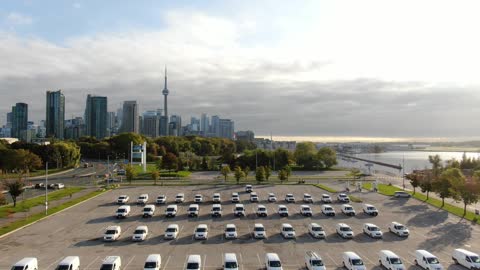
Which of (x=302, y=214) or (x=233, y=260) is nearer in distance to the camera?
(x=233, y=260)

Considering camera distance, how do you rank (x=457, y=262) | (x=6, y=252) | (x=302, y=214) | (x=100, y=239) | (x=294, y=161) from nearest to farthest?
(x=457, y=262), (x=6, y=252), (x=100, y=239), (x=302, y=214), (x=294, y=161)

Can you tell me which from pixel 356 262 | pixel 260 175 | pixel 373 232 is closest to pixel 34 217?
pixel 356 262

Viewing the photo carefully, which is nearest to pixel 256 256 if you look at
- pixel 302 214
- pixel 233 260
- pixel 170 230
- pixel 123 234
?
pixel 233 260

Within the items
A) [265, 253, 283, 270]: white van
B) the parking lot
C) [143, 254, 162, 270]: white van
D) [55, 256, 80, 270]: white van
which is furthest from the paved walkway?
[265, 253, 283, 270]: white van

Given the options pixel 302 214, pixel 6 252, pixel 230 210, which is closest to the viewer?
pixel 6 252

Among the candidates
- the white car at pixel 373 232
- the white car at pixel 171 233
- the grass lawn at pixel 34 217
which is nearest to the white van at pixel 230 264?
the white car at pixel 171 233

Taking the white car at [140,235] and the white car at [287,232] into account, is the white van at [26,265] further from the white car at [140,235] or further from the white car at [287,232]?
the white car at [287,232]

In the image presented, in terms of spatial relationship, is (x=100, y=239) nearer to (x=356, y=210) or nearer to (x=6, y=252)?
(x=6, y=252)
